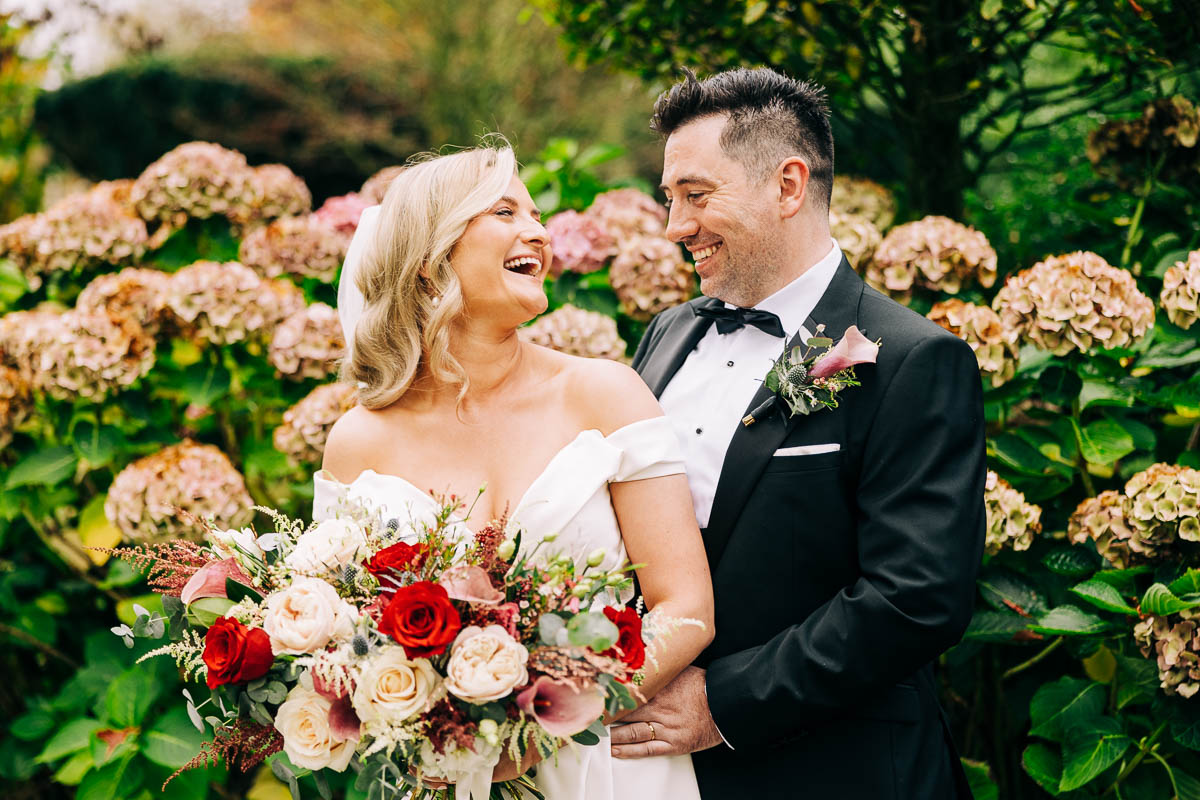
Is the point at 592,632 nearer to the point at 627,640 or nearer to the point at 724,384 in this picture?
the point at 627,640

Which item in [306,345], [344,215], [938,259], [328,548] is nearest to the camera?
[328,548]

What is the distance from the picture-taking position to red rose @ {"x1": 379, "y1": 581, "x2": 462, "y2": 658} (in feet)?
5.82

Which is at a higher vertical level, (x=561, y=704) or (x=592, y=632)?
(x=592, y=632)

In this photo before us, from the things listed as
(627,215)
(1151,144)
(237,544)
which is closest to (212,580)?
(237,544)

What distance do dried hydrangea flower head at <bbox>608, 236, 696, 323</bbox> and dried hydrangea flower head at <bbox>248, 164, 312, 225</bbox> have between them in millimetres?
1662

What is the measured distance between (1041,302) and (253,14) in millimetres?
15817

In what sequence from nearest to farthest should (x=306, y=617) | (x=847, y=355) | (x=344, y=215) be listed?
1. (x=306, y=617)
2. (x=847, y=355)
3. (x=344, y=215)

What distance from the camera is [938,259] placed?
3.33 meters

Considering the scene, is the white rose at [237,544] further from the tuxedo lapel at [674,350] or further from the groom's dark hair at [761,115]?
the groom's dark hair at [761,115]

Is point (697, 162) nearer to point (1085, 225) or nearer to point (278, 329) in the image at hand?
point (278, 329)

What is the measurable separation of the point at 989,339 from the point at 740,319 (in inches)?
35.0

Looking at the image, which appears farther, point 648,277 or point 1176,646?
point 648,277

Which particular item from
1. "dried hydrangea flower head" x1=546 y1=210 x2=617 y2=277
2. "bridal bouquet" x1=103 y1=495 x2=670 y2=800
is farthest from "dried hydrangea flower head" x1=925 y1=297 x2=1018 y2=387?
"bridal bouquet" x1=103 y1=495 x2=670 y2=800

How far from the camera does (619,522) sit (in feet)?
8.16
